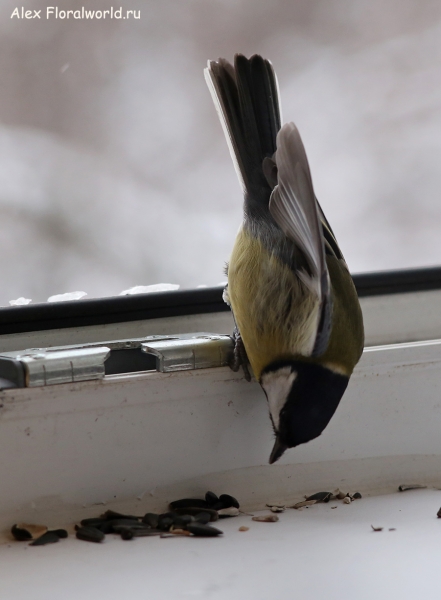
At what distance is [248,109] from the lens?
1134 mm

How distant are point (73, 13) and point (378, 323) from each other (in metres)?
0.68

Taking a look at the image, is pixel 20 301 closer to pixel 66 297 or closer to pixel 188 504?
pixel 66 297

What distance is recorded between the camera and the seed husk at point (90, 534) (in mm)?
838

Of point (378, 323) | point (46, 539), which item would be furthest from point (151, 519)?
point (378, 323)

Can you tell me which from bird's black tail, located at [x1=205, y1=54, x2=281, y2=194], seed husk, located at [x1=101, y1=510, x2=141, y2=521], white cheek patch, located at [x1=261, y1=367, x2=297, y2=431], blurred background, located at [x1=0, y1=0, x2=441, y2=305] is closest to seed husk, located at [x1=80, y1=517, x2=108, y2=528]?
seed husk, located at [x1=101, y1=510, x2=141, y2=521]

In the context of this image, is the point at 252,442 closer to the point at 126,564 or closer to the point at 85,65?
the point at 126,564

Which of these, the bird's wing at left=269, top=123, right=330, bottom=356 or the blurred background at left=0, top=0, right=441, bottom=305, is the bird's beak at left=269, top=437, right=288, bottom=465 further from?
the blurred background at left=0, top=0, right=441, bottom=305

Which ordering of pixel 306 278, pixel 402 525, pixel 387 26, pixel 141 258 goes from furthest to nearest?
pixel 387 26 < pixel 141 258 < pixel 306 278 < pixel 402 525

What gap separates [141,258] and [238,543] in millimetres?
487

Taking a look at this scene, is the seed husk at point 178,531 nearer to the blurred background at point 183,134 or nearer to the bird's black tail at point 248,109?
the blurred background at point 183,134

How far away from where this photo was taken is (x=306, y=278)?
100 cm

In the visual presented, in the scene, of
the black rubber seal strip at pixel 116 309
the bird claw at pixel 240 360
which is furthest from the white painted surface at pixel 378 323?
the bird claw at pixel 240 360

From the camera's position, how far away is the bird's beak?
0.94 m

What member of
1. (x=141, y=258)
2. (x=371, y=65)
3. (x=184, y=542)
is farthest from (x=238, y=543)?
(x=371, y=65)
